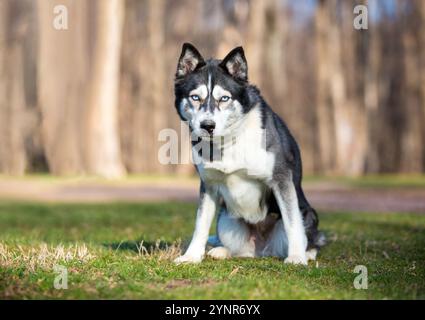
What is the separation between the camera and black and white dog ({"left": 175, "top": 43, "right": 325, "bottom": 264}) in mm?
6223

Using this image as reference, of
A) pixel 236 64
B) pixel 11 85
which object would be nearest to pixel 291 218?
pixel 236 64

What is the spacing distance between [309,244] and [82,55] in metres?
23.1

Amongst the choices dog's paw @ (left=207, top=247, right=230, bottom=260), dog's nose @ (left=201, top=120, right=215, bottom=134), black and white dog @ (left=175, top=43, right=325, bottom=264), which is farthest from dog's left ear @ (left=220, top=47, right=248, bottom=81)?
dog's paw @ (left=207, top=247, right=230, bottom=260)

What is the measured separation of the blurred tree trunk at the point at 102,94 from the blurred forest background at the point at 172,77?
4 cm

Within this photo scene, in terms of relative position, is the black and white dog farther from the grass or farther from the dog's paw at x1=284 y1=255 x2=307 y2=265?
the grass

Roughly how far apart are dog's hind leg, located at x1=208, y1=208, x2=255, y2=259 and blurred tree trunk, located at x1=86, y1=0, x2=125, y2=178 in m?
22.0

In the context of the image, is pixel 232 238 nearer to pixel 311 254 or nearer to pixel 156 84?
pixel 311 254

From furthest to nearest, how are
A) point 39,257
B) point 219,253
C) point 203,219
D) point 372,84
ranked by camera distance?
point 372,84 < point 219,253 < point 203,219 < point 39,257

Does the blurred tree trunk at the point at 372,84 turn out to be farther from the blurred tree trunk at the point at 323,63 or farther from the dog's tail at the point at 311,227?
the dog's tail at the point at 311,227

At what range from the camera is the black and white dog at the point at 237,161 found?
20.4 feet

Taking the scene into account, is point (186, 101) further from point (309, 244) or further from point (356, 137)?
point (356, 137)

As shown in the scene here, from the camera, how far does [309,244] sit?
699cm

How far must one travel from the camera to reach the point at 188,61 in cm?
658

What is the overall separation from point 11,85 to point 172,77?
1125 centimetres
